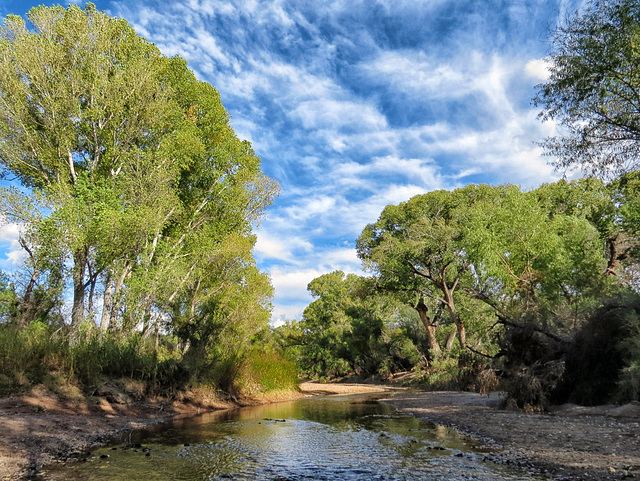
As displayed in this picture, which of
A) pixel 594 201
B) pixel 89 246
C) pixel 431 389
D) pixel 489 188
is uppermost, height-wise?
pixel 489 188

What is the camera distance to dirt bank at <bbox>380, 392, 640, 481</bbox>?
6926 mm

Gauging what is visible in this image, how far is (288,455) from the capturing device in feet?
28.7

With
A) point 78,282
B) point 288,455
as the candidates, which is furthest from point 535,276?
point 78,282

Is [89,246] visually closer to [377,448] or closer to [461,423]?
[377,448]

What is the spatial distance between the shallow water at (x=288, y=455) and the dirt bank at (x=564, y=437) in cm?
73

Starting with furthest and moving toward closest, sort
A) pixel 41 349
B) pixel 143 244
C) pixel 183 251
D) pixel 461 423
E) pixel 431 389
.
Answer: pixel 431 389 → pixel 183 251 → pixel 143 244 → pixel 41 349 → pixel 461 423

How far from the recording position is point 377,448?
30.7 feet

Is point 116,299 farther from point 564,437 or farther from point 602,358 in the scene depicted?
point 602,358

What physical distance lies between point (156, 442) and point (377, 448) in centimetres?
568

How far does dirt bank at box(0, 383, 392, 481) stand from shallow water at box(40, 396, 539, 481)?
69cm

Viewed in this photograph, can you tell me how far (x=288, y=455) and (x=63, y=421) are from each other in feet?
23.2

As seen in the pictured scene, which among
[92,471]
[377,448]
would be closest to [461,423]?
[377,448]

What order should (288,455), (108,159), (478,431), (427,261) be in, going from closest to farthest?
(288,455)
(478,431)
(108,159)
(427,261)

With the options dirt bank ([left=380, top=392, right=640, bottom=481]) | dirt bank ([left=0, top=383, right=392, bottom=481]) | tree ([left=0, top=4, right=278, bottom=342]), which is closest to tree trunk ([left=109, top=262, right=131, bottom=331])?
tree ([left=0, top=4, right=278, bottom=342])
